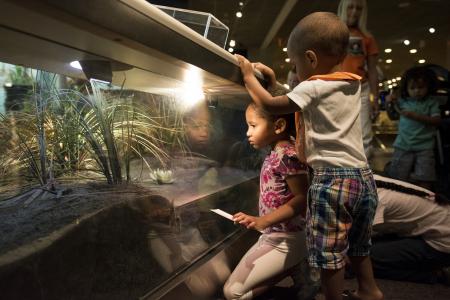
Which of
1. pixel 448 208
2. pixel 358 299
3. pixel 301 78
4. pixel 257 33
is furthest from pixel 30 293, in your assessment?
pixel 257 33

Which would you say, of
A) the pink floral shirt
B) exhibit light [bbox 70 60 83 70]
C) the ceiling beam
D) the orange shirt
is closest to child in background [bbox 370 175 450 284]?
the pink floral shirt

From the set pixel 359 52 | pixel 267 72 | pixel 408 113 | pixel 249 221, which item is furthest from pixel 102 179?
pixel 408 113

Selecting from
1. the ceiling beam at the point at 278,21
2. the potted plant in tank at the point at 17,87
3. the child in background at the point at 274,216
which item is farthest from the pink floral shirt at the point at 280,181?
the ceiling beam at the point at 278,21

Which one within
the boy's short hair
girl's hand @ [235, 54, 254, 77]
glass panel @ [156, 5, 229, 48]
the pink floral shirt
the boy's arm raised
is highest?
glass panel @ [156, 5, 229, 48]

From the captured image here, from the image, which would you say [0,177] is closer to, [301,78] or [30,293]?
[30,293]

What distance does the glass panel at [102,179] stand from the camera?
2.34 feet

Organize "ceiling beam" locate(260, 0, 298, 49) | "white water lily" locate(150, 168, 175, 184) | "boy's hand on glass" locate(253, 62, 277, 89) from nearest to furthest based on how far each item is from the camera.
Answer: "white water lily" locate(150, 168, 175, 184)
"boy's hand on glass" locate(253, 62, 277, 89)
"ceiling beam" locate(260, 0, 298, 49)

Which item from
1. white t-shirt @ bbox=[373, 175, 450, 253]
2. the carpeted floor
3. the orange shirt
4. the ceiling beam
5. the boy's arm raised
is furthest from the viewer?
the ceiling beam

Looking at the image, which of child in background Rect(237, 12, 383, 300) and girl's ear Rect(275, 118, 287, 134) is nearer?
child in background Rect(237, 12, 383, 300)

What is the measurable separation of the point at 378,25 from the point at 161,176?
3.82 meters

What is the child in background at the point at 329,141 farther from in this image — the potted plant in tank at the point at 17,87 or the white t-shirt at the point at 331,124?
the potted plant in tank at the point at 17,87

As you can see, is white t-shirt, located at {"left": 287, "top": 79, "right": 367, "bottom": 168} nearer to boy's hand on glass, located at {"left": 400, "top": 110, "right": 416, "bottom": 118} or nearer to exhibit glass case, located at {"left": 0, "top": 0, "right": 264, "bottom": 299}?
exhibit glass case, located at {"left": 0, "top": 0, "right": 264, "bottom": 299}

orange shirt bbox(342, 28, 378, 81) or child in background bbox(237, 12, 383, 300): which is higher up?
orange shirt bbox(342, 28, 378, 81)

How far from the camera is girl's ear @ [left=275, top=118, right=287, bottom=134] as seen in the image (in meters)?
1.30
